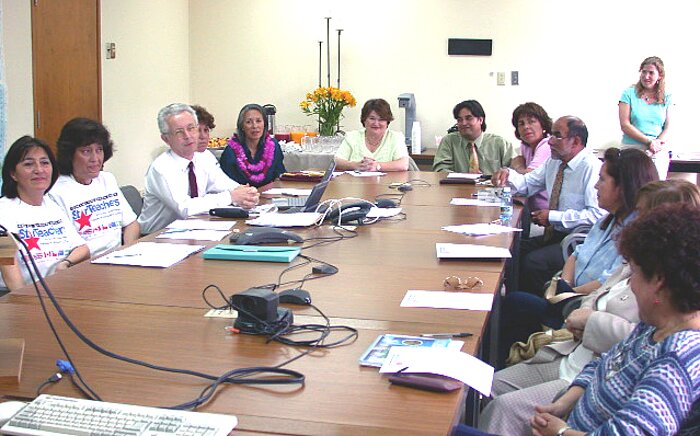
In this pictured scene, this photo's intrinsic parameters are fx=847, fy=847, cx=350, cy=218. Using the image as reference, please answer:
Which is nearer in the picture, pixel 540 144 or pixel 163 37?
pixel 540 144

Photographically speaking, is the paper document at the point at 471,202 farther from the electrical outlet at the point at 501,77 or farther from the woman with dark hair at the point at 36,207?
the electrical outlet at the point at 501,77

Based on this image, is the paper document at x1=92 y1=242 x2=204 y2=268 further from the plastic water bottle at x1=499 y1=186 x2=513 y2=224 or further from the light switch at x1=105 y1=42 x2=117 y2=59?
the light switch at x1=105 y1=42 x2=117 y2=59

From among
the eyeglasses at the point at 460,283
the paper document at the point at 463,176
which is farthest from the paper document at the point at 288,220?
the paper document at the point at 463,176

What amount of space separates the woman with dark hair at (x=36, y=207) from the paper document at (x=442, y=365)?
71.0 inches

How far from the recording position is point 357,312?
85.1 inches

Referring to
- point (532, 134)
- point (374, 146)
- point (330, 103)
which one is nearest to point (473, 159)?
point (532, 134)

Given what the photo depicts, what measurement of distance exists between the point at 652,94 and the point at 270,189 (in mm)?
3778

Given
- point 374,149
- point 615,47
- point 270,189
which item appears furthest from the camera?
point 615,47

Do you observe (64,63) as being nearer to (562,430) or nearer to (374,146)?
(374,146)

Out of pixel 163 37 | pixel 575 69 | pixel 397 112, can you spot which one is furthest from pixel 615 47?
pixel 163 37

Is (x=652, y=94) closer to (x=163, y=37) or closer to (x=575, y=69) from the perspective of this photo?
(x=575, y=69)

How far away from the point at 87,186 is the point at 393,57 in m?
4.77

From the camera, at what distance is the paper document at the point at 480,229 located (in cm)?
333

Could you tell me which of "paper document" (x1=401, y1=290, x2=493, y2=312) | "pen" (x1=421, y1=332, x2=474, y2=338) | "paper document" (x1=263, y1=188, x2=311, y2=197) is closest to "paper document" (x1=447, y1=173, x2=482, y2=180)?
"paper document" (x1=263, y1=188, x2=311, y2=197)
